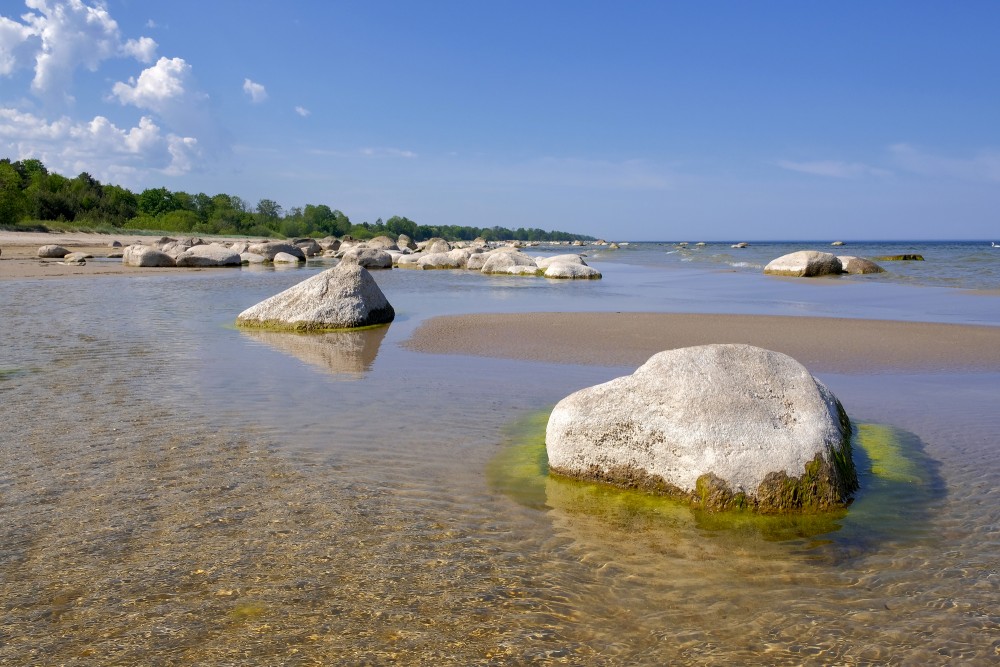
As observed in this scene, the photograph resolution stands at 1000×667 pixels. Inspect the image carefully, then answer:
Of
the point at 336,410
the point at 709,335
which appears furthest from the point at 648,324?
the point at 336,410

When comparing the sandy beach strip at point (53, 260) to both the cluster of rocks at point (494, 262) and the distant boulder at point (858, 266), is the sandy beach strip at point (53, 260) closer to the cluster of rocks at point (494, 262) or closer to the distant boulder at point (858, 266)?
the cluster of rocks at point (494, 262)

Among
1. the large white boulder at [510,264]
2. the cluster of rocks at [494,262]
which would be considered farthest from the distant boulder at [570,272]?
the large white boulder at [510,264]

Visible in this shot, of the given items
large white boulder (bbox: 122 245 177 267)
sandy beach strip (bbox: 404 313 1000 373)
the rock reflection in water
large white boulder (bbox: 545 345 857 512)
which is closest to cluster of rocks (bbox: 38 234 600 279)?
large white boulder (bbox: 122 245 177 267)

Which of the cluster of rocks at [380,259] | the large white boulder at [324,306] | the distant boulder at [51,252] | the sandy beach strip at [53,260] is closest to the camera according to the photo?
the large white boulder at [324,306]

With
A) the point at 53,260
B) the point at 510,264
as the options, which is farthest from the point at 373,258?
the point at 53,260

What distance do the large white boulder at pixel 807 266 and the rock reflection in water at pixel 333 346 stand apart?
24631mm

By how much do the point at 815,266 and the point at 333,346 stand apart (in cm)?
2742

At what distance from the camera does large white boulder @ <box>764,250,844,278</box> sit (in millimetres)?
32812

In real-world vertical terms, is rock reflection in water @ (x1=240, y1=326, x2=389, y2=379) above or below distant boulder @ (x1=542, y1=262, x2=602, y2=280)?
below

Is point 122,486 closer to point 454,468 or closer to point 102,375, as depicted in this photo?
point 454,468

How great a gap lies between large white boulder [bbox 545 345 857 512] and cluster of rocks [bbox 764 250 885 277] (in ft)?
96.3

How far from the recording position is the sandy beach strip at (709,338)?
34.8 ft

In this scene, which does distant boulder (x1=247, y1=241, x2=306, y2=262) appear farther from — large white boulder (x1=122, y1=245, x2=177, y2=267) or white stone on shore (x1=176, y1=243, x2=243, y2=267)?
large white boulder (x1=122, y1=245, x2=177, y2=267)

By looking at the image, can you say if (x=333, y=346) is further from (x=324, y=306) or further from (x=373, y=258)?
(x=373, y=258)
